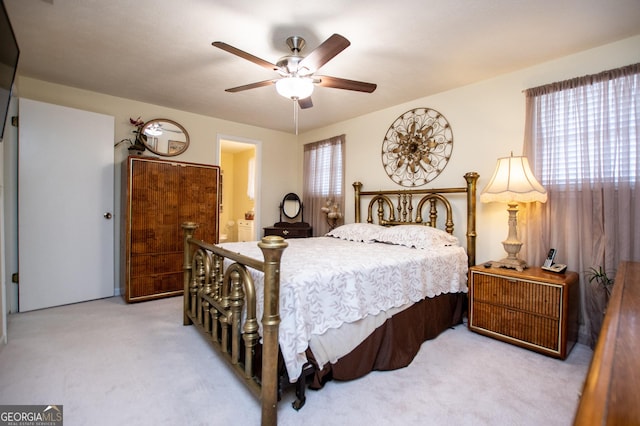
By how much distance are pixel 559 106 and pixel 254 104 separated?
3.12 meters

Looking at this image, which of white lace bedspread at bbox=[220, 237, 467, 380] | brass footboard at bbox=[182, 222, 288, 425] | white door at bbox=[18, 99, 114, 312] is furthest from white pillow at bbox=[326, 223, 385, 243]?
white door at bbox=[18, 99, 114, 312]

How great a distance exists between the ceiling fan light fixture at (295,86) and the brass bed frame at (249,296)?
48.0 inches

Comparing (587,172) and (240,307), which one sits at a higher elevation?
(587,172)

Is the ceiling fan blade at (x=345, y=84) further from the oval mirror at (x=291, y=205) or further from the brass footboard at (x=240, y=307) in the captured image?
the oval mirror at (x=291, y=205)

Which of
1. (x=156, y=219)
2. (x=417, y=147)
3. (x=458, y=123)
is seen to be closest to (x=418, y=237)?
(x=417, y=147)

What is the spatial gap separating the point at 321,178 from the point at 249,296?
3.30 m

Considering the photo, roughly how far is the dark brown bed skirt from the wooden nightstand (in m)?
0.30

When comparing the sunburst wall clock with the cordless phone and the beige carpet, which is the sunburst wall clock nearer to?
the cordless phone

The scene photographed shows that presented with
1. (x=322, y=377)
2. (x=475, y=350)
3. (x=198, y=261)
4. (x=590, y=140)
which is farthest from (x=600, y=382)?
(x=590, y=140)

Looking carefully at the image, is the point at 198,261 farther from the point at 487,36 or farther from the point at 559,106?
the point at 559,106

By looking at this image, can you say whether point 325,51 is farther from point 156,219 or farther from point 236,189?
point 236,189

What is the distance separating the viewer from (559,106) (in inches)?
97.4

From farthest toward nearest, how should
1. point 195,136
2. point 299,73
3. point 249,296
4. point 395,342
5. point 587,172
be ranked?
point 195,136
point 587,172
point 299,73
point 395,342
point 249,296

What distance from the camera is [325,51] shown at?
5.99 feet
